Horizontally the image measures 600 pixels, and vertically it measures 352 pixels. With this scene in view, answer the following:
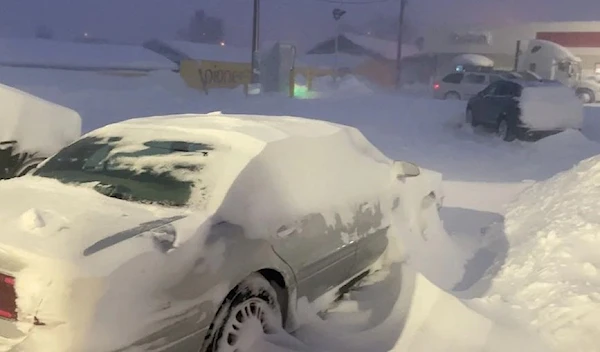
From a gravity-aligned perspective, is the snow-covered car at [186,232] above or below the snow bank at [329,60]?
above

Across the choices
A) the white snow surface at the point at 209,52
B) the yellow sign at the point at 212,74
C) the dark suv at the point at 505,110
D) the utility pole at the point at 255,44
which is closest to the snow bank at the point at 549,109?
the dark suv at the point at 505,110

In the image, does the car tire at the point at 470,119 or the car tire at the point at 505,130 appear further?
the car tire at the point at 470,119

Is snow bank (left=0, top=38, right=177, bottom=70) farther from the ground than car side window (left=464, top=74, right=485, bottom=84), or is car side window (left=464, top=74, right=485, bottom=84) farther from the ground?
car side window (left=464, top=74, right=485, bottom=84)

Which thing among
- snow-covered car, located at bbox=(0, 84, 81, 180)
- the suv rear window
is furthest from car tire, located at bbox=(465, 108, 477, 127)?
snow-covered car, located at bbox=(0, 84, 81, 180)

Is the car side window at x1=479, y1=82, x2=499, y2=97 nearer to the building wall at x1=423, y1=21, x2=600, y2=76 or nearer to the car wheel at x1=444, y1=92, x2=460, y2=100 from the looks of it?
the car wheel at x1=444, y1=92, x2=460, y2=100

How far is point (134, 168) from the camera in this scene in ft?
13.5

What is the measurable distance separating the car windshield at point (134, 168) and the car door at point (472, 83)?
25.1 m

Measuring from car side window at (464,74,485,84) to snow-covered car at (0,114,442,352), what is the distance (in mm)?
23850

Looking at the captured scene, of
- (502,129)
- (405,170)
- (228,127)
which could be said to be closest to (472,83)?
(502,129)

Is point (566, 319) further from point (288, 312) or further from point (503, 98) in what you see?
point (503, 98)

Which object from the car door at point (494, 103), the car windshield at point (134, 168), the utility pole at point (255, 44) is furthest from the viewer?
the utility pole at point (255, 44)

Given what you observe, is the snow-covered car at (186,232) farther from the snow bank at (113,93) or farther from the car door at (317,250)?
the snow bank at (113,93)

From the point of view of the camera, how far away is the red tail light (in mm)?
2861

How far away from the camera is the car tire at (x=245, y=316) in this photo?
344 centimetres
